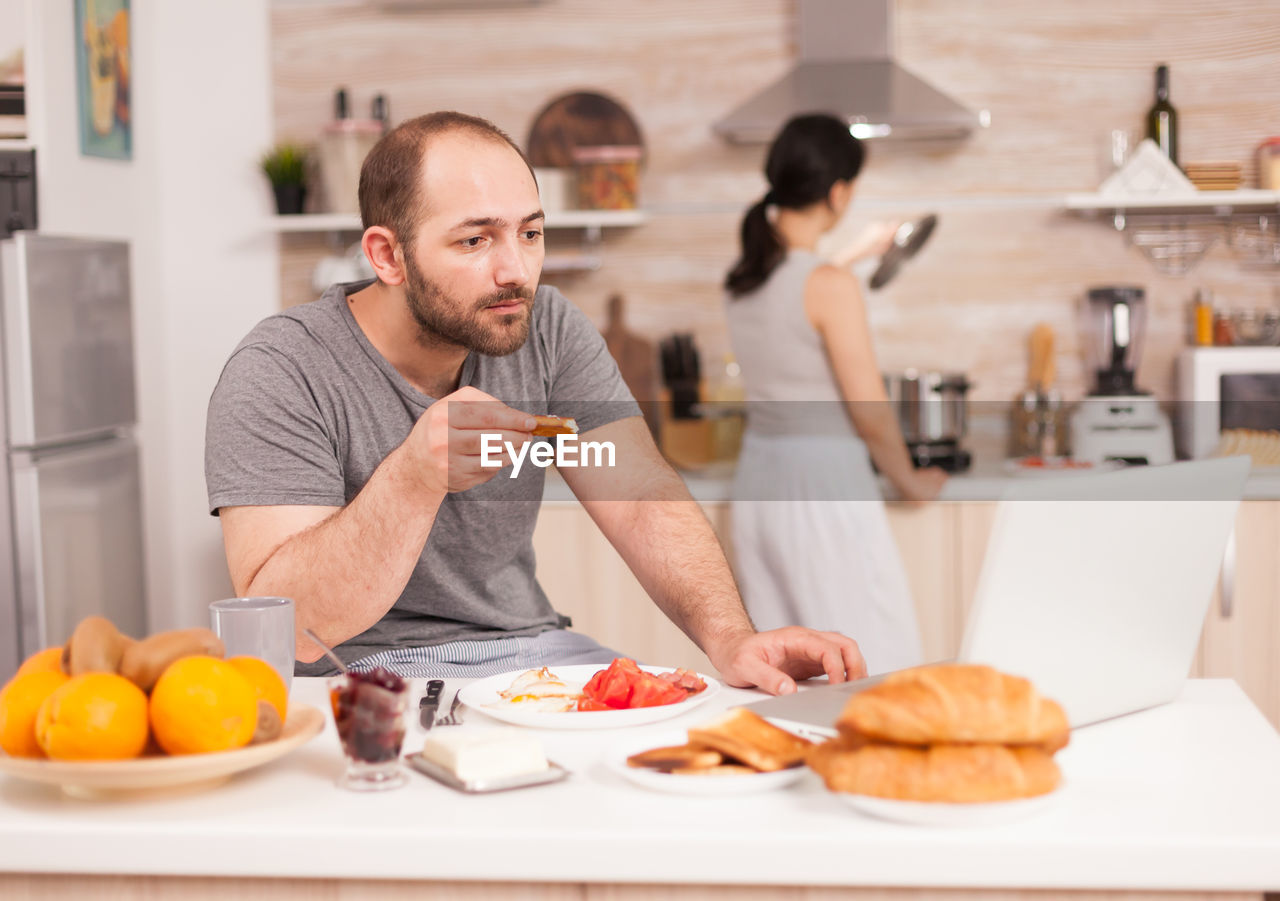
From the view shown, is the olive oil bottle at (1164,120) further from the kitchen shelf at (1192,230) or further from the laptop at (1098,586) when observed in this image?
the laptop at (1098,586)

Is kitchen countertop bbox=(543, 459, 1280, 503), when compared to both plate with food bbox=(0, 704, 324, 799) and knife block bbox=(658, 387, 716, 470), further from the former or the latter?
plate with food bbox=(0, 704, 324, 799)

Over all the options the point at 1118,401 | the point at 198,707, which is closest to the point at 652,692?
the point at 198,707

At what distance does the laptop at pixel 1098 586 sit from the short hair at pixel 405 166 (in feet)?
2.74

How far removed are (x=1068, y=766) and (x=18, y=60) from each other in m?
2.95

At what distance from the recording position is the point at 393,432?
65.3 inches

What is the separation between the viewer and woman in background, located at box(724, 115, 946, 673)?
2799 millimetres

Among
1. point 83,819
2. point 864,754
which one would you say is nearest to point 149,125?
point 83,819

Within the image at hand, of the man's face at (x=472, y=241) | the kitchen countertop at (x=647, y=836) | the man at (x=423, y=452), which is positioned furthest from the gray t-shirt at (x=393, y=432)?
the kitchen countertop at (x=647, y=836)

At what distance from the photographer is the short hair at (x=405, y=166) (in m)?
1.66

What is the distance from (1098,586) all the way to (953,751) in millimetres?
231

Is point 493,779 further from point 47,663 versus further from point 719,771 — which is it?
point 47,663

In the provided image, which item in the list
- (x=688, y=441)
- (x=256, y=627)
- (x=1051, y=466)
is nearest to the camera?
(x=256, y=627)

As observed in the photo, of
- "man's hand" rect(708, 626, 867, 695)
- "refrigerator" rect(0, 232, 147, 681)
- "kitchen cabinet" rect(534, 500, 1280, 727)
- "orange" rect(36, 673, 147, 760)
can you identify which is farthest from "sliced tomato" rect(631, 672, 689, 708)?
"refrigerator" rect(0, 232, 147, 681)

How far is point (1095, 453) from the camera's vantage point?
10.6 feet
